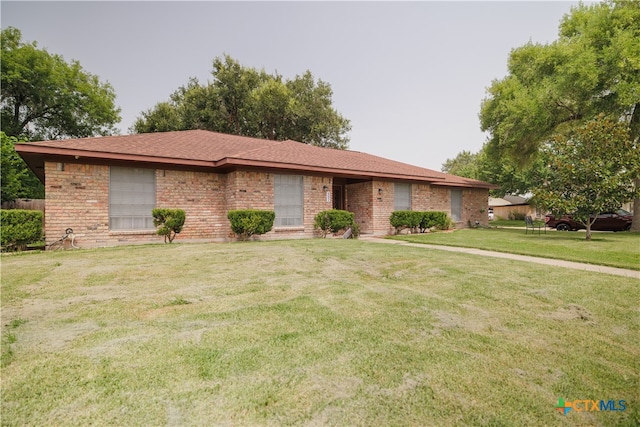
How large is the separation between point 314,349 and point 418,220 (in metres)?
13.1

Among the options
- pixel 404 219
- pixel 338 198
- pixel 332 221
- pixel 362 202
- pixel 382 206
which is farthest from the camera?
pixel 338 198

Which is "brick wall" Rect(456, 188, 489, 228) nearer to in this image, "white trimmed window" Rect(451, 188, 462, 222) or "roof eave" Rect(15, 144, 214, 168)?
"white trimmed window" Rect(451, 188, 462, 222)

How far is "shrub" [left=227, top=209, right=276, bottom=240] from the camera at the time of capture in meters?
10.7

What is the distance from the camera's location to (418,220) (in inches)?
579

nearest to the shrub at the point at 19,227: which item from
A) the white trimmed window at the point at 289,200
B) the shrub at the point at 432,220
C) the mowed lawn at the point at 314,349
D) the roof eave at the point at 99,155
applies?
the roof eave at the point at 99,155

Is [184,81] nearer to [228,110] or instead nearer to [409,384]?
[228,110]

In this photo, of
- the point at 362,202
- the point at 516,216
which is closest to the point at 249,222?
the point at 362,202

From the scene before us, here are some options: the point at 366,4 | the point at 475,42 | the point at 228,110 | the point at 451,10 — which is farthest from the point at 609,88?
the point at 228,110

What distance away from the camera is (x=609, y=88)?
15.5m

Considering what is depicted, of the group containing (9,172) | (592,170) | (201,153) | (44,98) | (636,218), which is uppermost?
(44,98)

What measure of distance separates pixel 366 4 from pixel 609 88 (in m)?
13.6

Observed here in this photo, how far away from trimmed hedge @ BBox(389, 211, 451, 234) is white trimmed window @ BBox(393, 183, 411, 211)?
3.82 feet

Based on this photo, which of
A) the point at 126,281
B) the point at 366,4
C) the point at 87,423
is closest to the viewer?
the point at 87,423

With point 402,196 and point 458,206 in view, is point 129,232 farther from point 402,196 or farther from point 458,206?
point 458,206
